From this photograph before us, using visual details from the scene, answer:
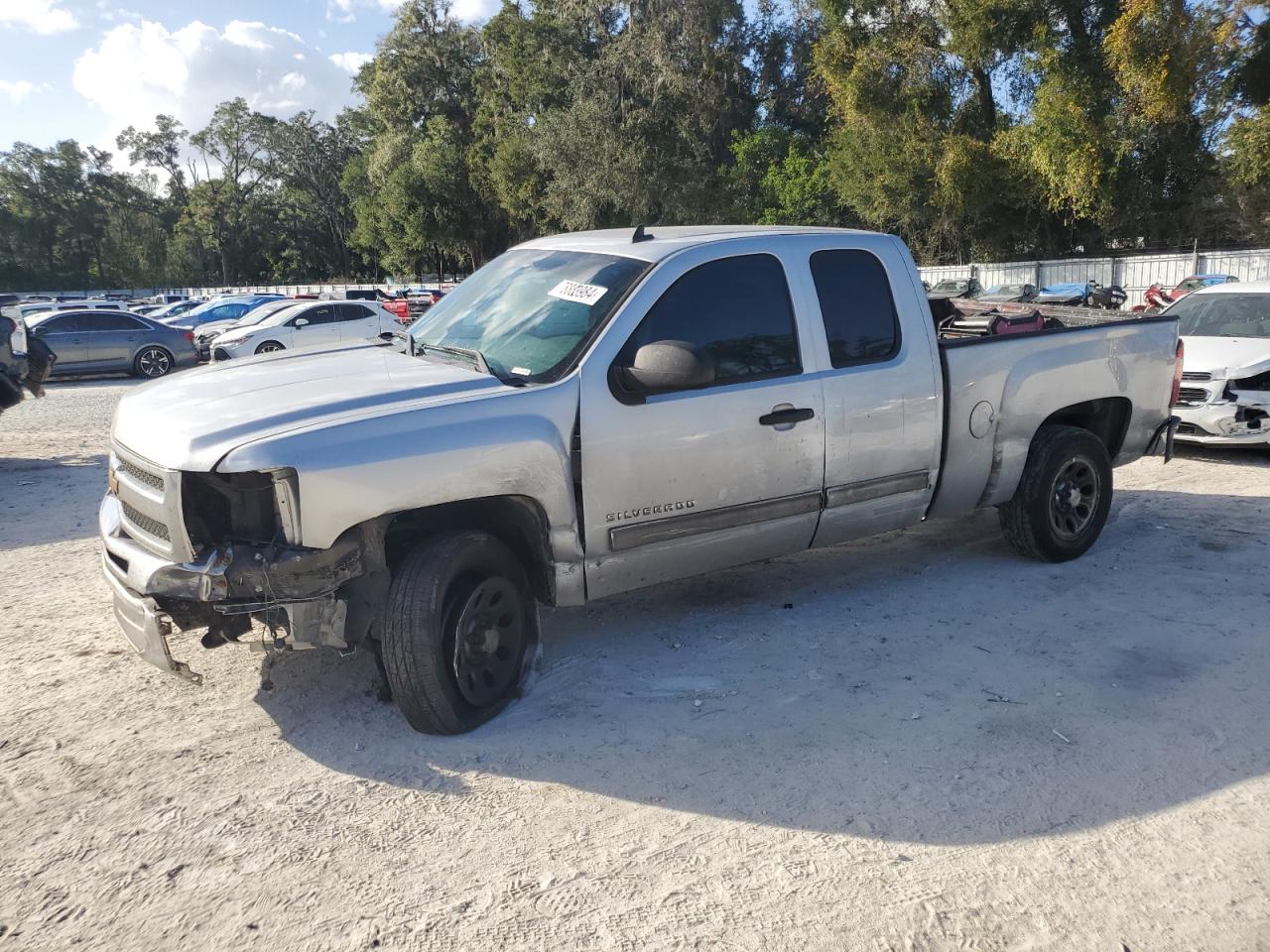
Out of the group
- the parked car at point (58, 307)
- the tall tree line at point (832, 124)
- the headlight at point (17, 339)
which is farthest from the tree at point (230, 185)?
the headlight at point (17, 339)

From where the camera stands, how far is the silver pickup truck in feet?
11.9

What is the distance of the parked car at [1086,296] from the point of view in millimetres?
29047

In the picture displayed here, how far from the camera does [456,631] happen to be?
A: 3928 millimetres

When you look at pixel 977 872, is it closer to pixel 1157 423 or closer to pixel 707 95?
pixel 1157 423

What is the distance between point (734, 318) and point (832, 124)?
1677 inches

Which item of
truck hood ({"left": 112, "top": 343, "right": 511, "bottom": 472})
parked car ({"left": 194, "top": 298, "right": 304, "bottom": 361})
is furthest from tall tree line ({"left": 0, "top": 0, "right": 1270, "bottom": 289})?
truck hood ({"left": 112, "top": 343, "right": 511, "bottom": 472})

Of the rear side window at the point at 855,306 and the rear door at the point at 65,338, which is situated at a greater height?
the rear side window at the point at 855,306

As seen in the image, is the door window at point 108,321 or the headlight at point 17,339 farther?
the door window at point 108,321

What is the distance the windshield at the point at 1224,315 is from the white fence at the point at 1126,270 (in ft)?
75.1

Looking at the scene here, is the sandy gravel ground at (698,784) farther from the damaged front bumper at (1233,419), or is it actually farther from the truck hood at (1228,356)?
the truck hood at (1228,356)

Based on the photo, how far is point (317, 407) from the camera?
3785mm

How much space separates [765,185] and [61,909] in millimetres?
42463

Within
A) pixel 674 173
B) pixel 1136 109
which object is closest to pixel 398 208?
pixel 674 173

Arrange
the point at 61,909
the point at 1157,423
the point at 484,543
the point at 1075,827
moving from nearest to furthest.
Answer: the point at 61,909 < the point at 1075,827 < the point at 484,543 < the point at 1157,423
